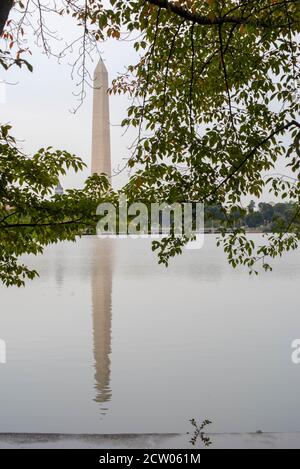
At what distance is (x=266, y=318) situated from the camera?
24875mm

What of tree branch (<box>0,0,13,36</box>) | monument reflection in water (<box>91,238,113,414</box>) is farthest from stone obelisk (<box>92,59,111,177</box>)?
tree branch (<box>0,0,13,36</box>)

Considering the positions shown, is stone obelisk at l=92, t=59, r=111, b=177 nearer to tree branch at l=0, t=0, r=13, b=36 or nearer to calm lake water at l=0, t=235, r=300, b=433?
calm lake water at l=0, t=235, r=300, b=433

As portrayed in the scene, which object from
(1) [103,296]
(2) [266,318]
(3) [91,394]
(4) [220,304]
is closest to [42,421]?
(3) [91,394]

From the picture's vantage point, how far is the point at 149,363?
17.1 m

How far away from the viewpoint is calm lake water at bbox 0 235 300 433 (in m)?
12.4

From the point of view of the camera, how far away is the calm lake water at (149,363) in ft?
40.7

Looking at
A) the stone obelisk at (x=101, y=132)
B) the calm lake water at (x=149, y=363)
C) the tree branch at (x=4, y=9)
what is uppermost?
the stone obelisk at (x=101, y=132)

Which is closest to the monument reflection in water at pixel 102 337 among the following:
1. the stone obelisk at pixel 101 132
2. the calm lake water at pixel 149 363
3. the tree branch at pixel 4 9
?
the calm lake water at pixel 149 363

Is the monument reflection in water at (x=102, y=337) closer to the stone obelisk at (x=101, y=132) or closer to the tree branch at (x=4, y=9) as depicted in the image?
the tree branch at (x=4, y=9)

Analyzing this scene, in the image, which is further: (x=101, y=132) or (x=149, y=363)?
Result: (x=101, y=132)

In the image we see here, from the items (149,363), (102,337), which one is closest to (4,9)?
(149,363)

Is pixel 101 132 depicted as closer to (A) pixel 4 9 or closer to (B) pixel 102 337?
(B) pixel 102 337

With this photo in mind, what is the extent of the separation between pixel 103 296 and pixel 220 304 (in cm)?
665

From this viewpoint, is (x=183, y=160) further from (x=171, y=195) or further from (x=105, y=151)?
(x=105, y=151)
